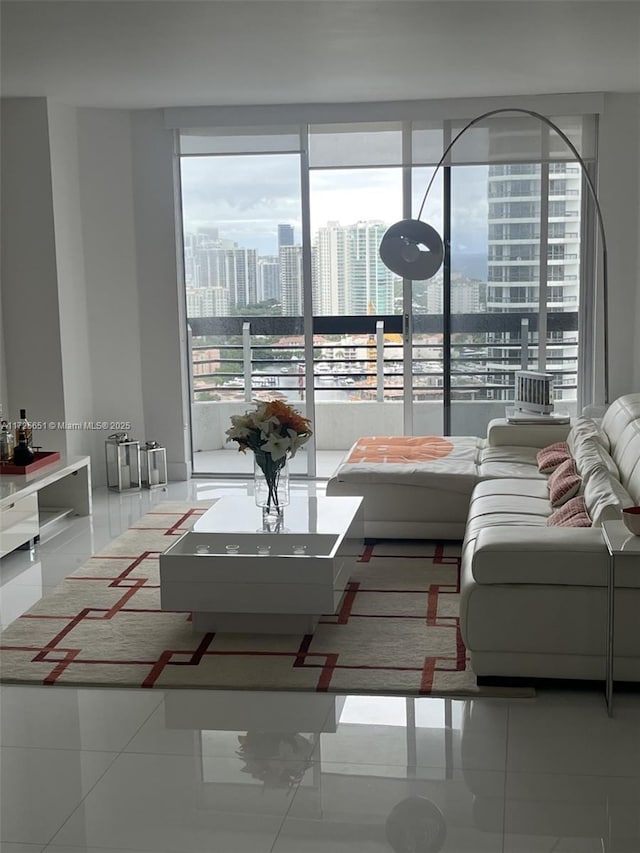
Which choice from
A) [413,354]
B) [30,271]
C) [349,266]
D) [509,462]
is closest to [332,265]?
[349,266]

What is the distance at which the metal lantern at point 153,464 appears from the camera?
7145 millimetres

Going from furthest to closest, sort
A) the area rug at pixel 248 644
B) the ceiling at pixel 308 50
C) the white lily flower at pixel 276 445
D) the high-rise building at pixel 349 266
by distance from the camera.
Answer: the high-rise building at pixel 349 266
the white lily flower at pixel 276 445
the ceiling at pixel 308 50
the area rug at pixel 248 644

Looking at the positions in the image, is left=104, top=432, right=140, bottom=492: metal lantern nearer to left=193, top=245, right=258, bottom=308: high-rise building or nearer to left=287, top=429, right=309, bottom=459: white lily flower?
left=193, top=245, right=258, bottom=308: high-rise building

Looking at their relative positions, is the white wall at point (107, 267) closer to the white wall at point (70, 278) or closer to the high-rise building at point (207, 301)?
the white wall at point (70, 278)

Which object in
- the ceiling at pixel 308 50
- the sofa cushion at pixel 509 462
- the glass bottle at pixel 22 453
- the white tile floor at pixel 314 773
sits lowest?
the white tile floor at pixel 314 773

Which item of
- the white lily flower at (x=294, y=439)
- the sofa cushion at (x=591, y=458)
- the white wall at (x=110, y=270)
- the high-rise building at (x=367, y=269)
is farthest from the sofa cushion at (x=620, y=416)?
the white wall at (x=110, y=270)

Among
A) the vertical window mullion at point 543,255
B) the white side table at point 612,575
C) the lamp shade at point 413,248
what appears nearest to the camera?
the white side table at point 612,575

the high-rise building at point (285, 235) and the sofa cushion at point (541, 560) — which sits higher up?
the high-rise building at point (285, 235)

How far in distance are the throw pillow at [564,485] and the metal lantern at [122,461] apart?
131 inches

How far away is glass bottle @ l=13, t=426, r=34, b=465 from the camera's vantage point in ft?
18.6

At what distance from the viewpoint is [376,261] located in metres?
7.60

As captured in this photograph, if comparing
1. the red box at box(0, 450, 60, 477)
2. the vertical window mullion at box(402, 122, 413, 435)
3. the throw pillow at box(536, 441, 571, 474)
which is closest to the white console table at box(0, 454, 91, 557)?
the red box at box(0, 450, 60, 477)

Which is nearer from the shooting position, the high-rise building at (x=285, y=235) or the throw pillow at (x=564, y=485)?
the throw pillow at (x=564, y=485)

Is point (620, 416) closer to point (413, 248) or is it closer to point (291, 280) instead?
point (413, 248)
